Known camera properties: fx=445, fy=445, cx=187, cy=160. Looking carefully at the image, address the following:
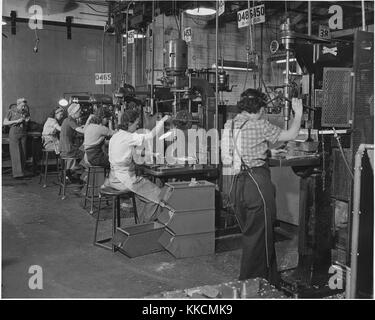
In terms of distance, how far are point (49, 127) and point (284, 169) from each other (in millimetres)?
4261

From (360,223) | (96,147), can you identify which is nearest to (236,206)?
(360,223)

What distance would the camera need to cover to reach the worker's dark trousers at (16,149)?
7.76m

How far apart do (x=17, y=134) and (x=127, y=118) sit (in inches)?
165

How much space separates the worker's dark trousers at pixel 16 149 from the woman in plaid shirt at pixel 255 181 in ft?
18.6

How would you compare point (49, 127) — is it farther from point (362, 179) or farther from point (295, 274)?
→ point (362, 179)

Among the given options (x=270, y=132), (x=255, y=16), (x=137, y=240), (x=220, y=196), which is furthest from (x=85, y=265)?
(x=255, y=16)

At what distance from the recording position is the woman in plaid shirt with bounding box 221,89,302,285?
119 inches

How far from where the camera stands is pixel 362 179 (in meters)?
2.36

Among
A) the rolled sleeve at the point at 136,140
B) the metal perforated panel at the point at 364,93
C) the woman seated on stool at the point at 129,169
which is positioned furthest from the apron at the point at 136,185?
the metal perforated panel at the point at 364,93

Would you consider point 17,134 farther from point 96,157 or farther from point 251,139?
point 251,139

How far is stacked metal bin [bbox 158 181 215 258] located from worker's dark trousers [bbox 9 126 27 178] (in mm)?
4745

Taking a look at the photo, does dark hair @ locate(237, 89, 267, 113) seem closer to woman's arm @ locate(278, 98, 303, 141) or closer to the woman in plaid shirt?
the woman in plaid shirt

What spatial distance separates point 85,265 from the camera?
371 cm

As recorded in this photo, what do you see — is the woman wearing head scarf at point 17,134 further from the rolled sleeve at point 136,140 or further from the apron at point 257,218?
the apron at point 257,218
